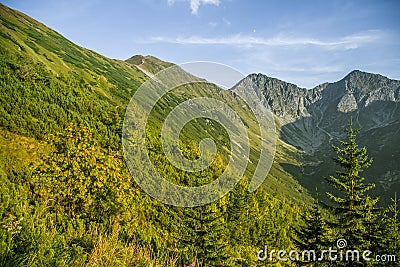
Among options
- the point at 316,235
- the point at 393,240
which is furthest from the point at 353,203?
the point at 393,240

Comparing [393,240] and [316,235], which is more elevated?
[316,235]

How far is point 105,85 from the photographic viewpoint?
195250 mm

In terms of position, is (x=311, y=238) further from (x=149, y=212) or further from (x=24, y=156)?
(x=24, y=156)

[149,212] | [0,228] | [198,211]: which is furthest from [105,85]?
[0,228]

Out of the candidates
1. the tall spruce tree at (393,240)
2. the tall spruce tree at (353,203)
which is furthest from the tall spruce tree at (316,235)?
the tall spruce tree at (393,240)

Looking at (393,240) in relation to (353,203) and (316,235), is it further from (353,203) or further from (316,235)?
(353,203)

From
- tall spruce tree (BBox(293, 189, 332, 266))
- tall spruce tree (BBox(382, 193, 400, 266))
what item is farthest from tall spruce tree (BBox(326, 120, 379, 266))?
tall spruce tree (BBox(382, 193, 400, 266))

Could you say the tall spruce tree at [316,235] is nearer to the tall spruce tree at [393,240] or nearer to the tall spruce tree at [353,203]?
the tall spruce tree at [353,203]

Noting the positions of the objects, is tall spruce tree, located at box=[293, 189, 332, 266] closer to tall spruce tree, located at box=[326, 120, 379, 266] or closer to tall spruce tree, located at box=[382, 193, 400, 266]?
tall spruce tree, located at box=[326, 120, 379, 266]

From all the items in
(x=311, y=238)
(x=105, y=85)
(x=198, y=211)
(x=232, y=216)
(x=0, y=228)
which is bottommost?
(x=232, y=216)

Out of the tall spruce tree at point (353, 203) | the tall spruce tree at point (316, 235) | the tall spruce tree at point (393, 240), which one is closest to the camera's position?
the tall spruce tree at point (353, 203)

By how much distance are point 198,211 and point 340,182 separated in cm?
1357

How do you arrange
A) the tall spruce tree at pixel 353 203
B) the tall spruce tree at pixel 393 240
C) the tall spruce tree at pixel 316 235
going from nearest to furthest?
the tall spruce tree at pixel 353 203
the tall spruce tree at pixel 316 235
the tall spruce tree at pixel 393 240

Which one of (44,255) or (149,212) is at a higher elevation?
(44,255)
